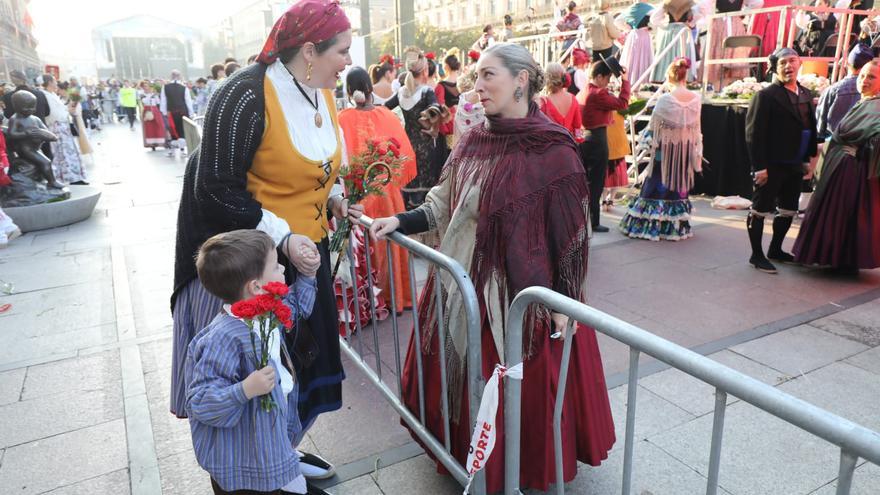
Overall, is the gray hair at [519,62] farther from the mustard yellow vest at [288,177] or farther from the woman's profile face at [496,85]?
the mustard yellow vest at [288,177]

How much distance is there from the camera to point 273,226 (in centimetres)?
205

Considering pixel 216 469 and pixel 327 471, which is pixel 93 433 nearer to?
pixel 327 471

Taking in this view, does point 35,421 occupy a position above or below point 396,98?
below

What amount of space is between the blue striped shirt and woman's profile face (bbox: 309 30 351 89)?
3.08 ft

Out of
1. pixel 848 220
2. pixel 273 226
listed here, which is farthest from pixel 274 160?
pixel 848 220

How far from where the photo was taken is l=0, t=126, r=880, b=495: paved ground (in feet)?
8.62

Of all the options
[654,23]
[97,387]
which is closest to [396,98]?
[97,387]

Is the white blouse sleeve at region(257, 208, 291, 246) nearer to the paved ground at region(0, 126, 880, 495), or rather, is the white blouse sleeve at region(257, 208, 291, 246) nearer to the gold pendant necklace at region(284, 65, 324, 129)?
the gold pendant necklace at region(284, 65, 324, 129)

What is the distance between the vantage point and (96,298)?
5.05 metres

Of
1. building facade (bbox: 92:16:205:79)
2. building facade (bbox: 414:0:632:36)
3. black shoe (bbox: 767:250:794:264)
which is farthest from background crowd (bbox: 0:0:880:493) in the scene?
building facade (bbox: 92:16:205:79)

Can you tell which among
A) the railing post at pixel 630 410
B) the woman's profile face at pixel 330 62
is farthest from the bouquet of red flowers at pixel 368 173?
the railing post at pixel 630 410

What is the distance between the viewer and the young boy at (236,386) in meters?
1.69

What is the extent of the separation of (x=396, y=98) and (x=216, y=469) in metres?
5.06

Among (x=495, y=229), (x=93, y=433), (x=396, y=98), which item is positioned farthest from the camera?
(x=396, y=98)
